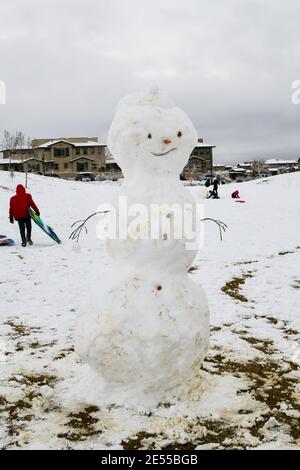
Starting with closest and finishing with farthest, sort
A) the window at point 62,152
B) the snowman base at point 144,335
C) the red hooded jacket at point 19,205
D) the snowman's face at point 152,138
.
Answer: the snowman base at point 144,335 < the snowman's face at point 152,138 < the red hooded jacket at point 19,205 < the window at point 62,152

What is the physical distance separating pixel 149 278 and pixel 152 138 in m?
1.24

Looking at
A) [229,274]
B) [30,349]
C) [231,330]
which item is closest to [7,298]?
[30,349]

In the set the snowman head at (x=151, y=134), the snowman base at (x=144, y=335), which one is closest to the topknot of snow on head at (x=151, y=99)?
the snowman head at (x=151, y=134)

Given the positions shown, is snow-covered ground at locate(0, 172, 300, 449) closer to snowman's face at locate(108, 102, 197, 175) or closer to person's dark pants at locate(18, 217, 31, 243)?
person's dark pants at locate(18, 217, 31, 243)

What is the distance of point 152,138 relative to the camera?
3.97 metres

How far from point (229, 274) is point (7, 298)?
14.2 ft

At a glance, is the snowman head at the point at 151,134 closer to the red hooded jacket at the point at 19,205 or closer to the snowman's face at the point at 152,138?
the snowman's face at the point at 152,138

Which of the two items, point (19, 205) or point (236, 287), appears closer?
point (236, 287)

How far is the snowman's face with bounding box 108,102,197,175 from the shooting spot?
3975mm

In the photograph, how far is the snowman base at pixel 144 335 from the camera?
12.6 feet

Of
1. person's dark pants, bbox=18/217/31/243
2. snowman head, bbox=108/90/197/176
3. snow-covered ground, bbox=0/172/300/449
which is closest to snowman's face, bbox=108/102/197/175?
snowman head, bbox=108/90/197/176

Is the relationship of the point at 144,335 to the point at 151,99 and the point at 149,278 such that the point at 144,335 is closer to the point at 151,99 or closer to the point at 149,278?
the point at 149,278

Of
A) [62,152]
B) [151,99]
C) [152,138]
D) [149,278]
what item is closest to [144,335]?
[149,278]

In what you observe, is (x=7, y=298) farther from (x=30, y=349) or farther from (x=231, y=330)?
(x=231, y=330)
